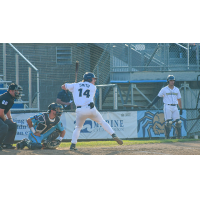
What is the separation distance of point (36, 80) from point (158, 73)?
19.6 feet

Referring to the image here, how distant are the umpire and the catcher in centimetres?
44

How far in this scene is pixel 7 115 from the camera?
9.33m

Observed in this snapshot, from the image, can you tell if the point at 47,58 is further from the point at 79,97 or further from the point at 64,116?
the point at 79,97

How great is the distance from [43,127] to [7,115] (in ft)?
3.84

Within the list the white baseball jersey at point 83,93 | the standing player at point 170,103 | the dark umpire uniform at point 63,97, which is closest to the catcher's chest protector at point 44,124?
the white baseball jersey at point 83,93

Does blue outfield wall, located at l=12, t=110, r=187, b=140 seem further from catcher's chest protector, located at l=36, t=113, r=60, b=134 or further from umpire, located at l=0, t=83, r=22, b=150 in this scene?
catcher's chest protector, located at l=36, t=113, r=60, b=134

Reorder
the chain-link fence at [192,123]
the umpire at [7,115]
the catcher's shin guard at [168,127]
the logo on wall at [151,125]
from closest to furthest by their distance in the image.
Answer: the umpire at [7,115], the catcher's shin guard at [168,127], the logo on wall at [151,125], the chain-link fence at [192,123]

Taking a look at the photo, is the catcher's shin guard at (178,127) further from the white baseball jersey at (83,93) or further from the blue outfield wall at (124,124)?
the white baseball jersey at (83,93)

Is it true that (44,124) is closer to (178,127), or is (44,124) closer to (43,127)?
(43,127)

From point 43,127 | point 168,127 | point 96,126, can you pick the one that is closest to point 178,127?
point 168,127

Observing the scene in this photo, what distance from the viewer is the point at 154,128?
1339 cm

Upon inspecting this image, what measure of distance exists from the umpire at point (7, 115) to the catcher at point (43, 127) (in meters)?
0.44

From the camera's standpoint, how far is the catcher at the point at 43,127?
349 inches
